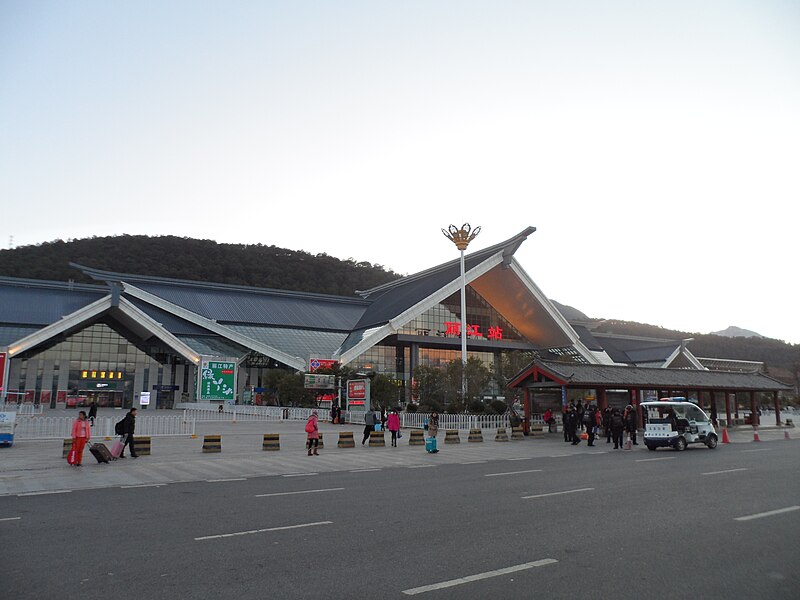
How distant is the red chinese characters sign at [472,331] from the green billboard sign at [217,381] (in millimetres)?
25151

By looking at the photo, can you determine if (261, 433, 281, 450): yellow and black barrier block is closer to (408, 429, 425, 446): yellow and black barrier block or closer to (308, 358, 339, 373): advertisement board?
(408, 429, 425, 446): yellow and black barrier block

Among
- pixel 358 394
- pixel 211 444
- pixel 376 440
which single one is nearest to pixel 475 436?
pixel 376 440

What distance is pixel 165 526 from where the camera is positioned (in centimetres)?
964

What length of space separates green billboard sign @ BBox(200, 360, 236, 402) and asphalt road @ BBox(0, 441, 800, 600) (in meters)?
36.9

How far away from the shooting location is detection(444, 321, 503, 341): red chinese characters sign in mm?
67188

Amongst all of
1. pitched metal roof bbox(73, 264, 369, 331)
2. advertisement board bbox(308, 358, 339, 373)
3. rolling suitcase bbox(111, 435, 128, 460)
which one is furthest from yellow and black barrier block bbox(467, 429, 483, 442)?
pitched metal roof bbox(73, 264, 369, 331)

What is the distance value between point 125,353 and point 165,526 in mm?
67046

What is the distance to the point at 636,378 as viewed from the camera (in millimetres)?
35156

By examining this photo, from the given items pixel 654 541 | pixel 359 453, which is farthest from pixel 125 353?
pixel 654 541

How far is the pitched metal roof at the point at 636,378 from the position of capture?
32.3 metres

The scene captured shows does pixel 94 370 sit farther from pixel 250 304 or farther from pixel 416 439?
pixel 416 439

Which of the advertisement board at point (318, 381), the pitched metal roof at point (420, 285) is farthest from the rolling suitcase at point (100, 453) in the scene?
the pitched metal roof at point (420, 285)

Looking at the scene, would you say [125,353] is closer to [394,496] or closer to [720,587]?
[394,496]

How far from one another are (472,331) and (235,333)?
2642 centimetres
